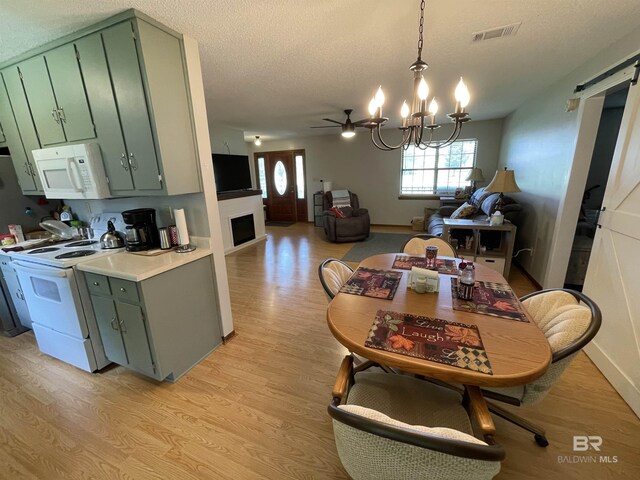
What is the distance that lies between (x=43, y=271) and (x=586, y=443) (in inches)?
140

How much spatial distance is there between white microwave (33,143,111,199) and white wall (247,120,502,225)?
5671 millimetres

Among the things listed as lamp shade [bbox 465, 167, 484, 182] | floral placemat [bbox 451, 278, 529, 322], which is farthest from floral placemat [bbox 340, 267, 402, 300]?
lamp shade [bbox 465, 167, 484, 182]

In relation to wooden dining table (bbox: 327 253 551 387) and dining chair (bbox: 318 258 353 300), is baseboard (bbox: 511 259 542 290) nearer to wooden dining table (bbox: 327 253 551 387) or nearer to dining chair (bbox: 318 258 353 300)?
wooden dining table (bbox: 327 253 551 387)

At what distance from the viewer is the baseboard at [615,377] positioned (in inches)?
62.1

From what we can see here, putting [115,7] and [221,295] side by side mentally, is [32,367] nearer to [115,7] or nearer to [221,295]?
[221,295]

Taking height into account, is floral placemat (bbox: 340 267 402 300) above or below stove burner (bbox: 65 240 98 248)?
below

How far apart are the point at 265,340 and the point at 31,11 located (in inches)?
106

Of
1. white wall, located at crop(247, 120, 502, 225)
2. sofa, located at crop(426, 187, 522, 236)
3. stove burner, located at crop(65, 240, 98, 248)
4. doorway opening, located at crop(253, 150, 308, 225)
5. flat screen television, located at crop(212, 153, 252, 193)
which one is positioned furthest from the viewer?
doorway opening, located at crop(253, 150, 308, 225)

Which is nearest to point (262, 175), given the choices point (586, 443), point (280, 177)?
point (280, 177)

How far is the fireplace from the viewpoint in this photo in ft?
16.9

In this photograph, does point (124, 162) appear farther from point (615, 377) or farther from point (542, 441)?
point (615, 377)

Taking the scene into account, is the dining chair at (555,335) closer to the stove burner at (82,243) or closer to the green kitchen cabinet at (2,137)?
the stove burner at (82,243)

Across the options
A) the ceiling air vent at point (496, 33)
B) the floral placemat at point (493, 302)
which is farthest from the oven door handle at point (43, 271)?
the ceiling air vent at point (496, 33)

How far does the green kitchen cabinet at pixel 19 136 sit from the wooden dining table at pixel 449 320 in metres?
2.95
